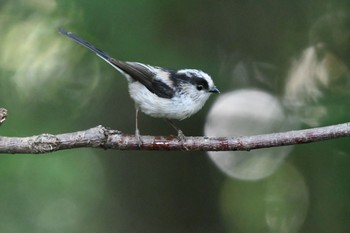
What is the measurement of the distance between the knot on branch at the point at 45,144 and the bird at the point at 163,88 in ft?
2.41

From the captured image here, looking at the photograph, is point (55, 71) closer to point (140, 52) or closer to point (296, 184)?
point (140, 52)

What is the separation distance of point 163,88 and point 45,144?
40.0 inches

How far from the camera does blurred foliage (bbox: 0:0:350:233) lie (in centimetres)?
353

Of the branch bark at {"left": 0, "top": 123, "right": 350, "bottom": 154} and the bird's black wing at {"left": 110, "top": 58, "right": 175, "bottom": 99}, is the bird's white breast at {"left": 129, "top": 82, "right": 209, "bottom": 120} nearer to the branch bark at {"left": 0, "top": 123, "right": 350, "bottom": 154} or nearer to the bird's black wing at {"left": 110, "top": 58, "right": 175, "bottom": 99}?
the bird's black wing at {"left": 110, "top": 58, "right": 175, "bottom": 99}

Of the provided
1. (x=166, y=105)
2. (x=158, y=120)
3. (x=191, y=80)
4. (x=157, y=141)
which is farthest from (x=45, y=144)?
(x=158, y=120)

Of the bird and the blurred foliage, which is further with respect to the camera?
the blurred foliage

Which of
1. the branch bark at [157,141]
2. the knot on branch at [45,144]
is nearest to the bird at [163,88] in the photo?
the branch bark at [157,141]

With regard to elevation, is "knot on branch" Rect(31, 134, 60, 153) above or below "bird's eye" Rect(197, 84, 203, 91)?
below

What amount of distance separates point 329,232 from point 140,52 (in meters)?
1.68

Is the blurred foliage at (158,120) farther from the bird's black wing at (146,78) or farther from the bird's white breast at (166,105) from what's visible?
the bird's white breast at (166,105)

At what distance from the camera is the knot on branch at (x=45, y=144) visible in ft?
Answer: 7.64

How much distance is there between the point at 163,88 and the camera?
319cm

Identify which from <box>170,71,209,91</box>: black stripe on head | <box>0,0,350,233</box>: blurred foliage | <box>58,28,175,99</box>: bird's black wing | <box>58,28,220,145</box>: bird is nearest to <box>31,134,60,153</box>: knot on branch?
<box>58,28,220,145</box>: bird

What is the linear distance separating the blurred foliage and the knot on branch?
1.19 m
